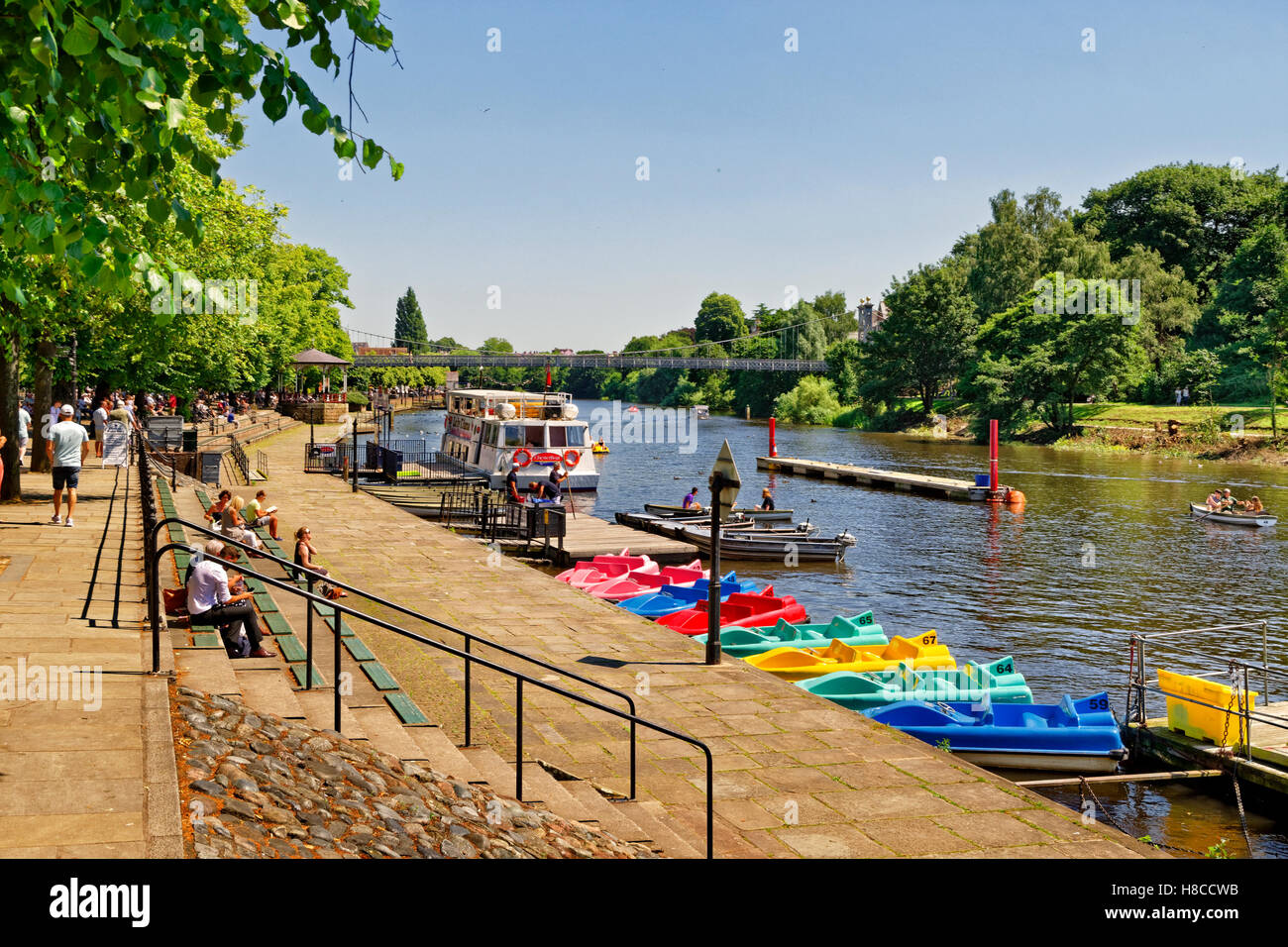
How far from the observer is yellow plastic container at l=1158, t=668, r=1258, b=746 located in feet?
45.1

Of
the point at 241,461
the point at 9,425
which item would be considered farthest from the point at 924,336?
the point at 9,425

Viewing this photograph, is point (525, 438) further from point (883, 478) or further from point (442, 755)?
point (442, 755)

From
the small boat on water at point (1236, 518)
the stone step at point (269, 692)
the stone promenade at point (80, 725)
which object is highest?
the stone promenade at point (80, 725)

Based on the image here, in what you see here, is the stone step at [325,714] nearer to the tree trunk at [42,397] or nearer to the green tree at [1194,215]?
the tree trunk at [42,397]

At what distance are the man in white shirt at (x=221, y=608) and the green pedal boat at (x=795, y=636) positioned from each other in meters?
7.70

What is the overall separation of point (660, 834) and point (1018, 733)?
26.3ft

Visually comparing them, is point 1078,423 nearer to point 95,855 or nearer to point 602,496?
point 602,496

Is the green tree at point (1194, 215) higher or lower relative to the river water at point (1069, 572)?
higher

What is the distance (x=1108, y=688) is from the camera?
61.5ft

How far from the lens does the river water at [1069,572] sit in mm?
19250

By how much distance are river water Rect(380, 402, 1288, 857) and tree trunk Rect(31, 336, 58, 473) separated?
656 inches

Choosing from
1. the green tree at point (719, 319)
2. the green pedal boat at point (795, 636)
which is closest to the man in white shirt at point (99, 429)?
the green pedal boat at point (795, 636)
